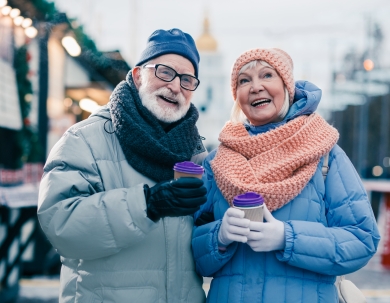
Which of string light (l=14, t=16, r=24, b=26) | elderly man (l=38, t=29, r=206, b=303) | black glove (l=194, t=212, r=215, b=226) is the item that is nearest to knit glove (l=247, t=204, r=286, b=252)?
elderly man (l=38, t=29, r=206, b=303)

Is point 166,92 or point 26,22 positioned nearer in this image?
point 166,92

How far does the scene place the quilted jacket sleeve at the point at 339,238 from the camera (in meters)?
1.79

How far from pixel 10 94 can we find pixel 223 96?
220 ft

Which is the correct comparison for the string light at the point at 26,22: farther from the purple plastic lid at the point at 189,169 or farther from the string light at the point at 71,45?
the purple plastic lid at the point at 189,169

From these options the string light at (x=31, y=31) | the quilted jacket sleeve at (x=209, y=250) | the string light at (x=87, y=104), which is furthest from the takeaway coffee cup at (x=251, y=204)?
the string light at (x=87, y=104)

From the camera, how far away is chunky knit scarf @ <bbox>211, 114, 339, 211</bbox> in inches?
73.9

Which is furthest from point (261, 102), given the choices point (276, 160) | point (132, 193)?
point (132, 193)

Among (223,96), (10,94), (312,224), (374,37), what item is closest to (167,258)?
(312,224)

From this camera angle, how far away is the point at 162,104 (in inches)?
88.5

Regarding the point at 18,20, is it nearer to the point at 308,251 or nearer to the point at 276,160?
the point at 276,160

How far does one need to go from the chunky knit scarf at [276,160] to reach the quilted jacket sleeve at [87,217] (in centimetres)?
47

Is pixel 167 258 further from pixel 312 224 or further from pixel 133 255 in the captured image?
pixel 312 224

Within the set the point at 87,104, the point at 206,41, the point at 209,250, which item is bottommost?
the point at 87,104

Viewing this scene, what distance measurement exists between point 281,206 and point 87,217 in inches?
35.3
